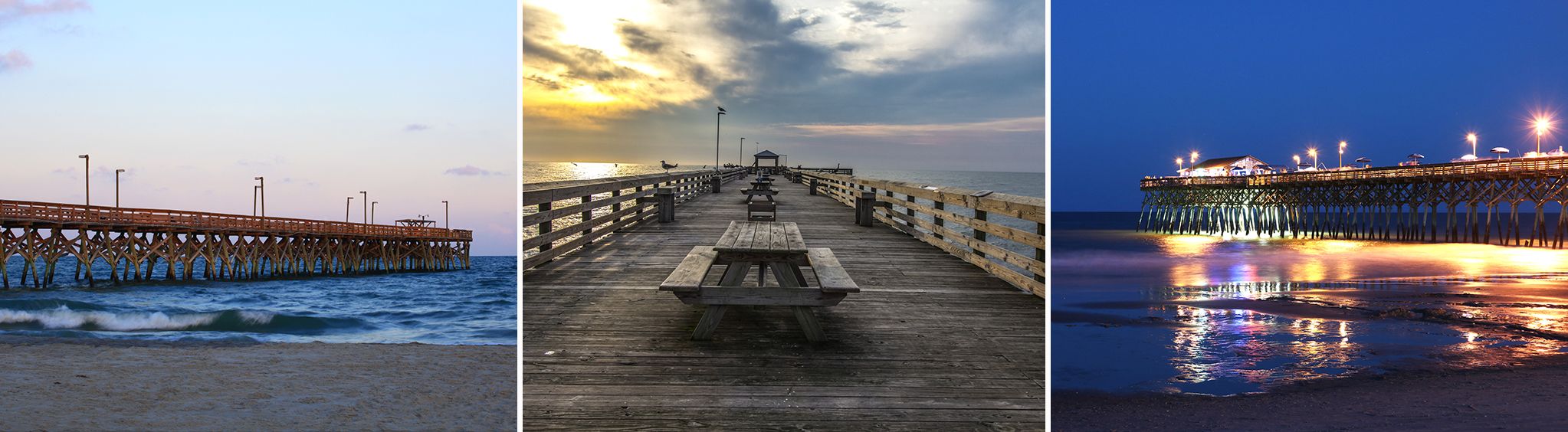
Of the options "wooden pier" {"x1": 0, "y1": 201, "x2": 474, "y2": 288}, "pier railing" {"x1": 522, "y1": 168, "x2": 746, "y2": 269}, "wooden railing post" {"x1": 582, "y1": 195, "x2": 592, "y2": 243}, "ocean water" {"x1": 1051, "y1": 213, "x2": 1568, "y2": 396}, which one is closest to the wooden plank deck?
"pier railing" {"x1": 522, "y1": 168, "x2": 746, "y2": 269}

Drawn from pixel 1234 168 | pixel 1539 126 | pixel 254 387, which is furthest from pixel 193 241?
pixel 1539 126

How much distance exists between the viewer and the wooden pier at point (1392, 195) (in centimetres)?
4244

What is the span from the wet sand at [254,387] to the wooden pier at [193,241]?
86.7 feet

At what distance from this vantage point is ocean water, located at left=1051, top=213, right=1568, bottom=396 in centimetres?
1530

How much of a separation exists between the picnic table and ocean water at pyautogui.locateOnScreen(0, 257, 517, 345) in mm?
17587

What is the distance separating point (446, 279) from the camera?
5900 centimetres

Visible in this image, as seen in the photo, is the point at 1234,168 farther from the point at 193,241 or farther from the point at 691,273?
the point at 691,273

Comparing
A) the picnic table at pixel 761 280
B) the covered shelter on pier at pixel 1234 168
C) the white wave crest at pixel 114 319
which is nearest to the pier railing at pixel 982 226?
the picnic table at pixel 761 280

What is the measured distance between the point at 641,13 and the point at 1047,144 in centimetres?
229

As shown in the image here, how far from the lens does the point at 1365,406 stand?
491 inches

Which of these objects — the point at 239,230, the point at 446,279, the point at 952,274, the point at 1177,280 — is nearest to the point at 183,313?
the point at 239,230

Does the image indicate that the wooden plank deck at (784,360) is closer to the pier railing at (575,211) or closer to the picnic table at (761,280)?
the picnic table at (761,280)

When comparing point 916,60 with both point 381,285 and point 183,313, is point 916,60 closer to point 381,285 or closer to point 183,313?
point 183,313

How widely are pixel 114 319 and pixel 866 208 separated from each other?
93.9 feet
